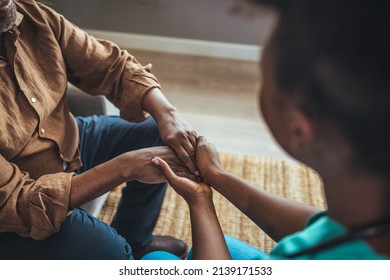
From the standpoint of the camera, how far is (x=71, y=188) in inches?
34.8

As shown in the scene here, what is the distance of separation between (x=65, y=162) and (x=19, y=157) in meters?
0.13

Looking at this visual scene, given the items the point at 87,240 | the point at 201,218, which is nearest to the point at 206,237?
the point at 201,218

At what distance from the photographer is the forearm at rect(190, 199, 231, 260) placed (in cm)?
75

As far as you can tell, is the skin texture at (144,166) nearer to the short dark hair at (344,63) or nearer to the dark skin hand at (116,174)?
the dark skin hand at (116,174)

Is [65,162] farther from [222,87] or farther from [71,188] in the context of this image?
[222,87]

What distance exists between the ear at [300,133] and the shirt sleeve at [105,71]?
0.65m

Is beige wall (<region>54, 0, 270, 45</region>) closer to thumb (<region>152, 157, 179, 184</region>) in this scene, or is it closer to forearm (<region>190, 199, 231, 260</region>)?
thumb (<region>152, 157, 179, 184</region>)

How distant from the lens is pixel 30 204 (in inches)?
32.8

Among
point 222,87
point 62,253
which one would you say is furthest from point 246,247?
point 222,87

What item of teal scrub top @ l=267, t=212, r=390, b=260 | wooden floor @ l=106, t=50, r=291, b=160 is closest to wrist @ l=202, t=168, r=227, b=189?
teal scrub top @ l=267, t=212, r=390, b=260

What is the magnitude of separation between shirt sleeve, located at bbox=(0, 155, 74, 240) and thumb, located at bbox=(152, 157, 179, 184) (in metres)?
0.20

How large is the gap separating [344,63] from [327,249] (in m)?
0.23

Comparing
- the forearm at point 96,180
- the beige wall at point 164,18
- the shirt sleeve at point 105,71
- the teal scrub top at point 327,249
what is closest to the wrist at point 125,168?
the forearm at point 96,180

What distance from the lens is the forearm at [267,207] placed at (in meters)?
0.87
